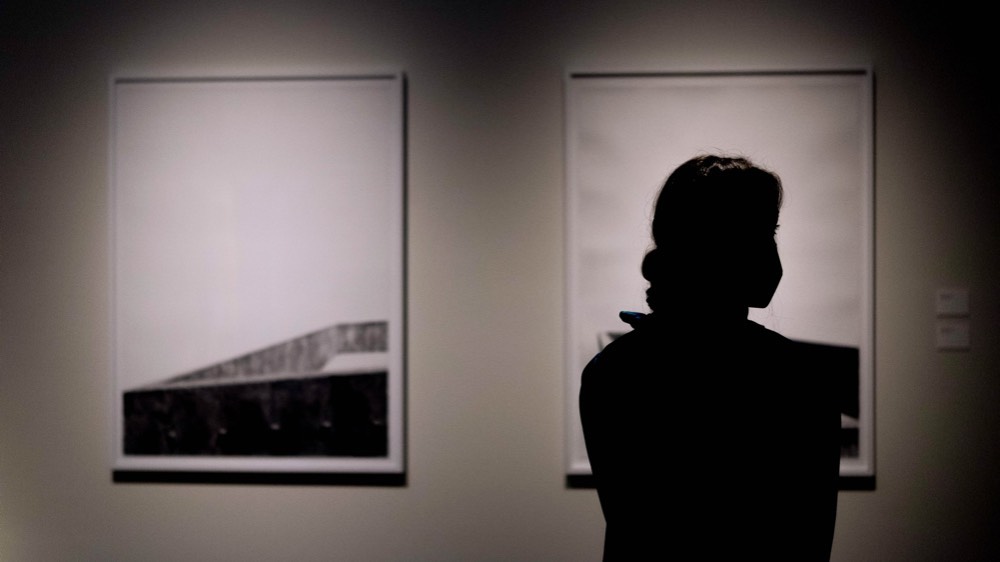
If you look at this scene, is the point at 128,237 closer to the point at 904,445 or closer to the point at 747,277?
the point at 747,277

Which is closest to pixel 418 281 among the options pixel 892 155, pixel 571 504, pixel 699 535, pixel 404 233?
pixel 404 233

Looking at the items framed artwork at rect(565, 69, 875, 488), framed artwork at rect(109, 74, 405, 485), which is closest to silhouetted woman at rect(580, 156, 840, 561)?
framed artwork at rect(565, 69, 875, 488)

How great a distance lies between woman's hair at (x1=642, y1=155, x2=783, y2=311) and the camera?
872mm

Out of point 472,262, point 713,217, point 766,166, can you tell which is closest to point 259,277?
point 472,262

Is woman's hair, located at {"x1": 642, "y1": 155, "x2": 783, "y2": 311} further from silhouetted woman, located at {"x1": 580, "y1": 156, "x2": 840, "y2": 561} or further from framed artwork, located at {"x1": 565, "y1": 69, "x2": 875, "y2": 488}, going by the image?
framed artwork, located at {"x1": 565, "y1": 69, "x2": 875, "y2": 488}

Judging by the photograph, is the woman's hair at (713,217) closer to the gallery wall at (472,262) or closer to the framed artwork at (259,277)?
the gallery wall at (472,262)

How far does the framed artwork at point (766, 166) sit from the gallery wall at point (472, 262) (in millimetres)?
62

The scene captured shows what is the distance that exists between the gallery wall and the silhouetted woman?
812mm

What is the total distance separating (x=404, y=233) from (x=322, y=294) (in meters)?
0.27

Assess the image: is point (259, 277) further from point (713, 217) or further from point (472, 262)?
point (713, 217)

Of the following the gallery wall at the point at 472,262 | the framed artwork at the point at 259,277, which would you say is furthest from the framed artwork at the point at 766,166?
the framed artwork at the point at 259,277

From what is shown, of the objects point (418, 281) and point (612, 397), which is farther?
point (418, 281)

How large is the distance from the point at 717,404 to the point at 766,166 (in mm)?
1013

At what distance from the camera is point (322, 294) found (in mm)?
1690
